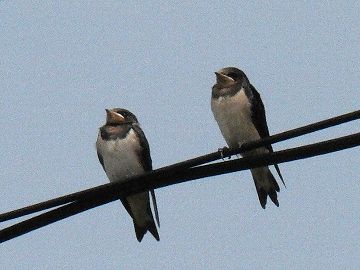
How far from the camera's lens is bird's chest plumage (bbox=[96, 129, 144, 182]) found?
731 cm

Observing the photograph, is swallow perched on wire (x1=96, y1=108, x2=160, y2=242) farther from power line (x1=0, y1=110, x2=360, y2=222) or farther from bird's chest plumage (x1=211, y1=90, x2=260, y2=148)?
power line (x1=0, y1=110, x2=360, y2=222)

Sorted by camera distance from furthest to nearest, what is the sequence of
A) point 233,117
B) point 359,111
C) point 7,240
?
point 233,117 → point 7,240 → point 359,111

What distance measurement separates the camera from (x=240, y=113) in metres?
7.26

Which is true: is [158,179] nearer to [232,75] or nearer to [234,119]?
[234,119]

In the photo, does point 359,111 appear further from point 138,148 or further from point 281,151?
point 138,148

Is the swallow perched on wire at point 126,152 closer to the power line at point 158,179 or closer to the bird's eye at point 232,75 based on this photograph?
the bird's eye at point 232,75

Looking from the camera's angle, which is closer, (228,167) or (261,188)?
(228,167)

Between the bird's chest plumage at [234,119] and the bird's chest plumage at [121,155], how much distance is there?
2.07 feet

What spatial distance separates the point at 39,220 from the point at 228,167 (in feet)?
2.86

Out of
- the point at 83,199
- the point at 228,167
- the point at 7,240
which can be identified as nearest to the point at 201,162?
the point at 228,167

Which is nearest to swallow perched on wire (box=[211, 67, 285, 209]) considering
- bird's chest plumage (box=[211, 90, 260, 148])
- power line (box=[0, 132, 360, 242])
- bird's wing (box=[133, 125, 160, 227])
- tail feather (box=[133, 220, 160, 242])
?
bird's chest plumage (box=[211, 90, 260, 148])

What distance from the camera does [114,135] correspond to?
737cm

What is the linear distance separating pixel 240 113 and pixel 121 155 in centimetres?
89

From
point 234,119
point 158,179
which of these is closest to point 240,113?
point 234,119
